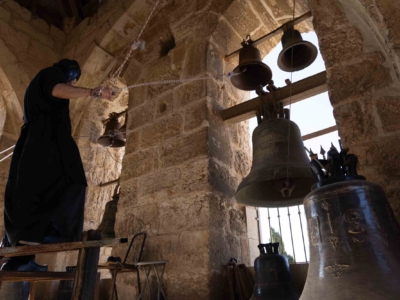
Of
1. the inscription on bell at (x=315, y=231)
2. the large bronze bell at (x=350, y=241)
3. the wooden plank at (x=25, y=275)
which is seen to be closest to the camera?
the large bronze bell at (x=350, y=241)

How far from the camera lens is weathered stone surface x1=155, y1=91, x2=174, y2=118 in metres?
2.86

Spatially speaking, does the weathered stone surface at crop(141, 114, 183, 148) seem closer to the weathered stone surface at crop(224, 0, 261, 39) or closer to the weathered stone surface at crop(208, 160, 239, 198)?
the weathered stone surface at crop(208, 160, 239, 198)

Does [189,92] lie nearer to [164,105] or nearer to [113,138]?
[164,105]

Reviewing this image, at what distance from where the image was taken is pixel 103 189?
3.76 m

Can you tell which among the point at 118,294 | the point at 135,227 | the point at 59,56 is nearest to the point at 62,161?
the point at 135,227

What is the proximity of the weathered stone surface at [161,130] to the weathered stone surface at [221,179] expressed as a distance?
0.48 meters

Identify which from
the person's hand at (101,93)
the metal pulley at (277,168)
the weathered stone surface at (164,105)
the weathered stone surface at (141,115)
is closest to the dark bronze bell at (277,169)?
the metal pulley at (277,168)

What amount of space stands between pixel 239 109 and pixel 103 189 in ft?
6.49

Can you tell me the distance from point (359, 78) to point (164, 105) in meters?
1.70

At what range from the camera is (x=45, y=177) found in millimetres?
1678

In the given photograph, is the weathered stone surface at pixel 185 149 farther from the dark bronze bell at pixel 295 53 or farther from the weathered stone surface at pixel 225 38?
the weathered stone surface at pixel 225 38

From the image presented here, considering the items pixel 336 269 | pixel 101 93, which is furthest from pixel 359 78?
pixel 101 93

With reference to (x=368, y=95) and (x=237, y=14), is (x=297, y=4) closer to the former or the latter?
(x=237, y=14)

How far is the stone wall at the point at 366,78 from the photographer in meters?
1.38
